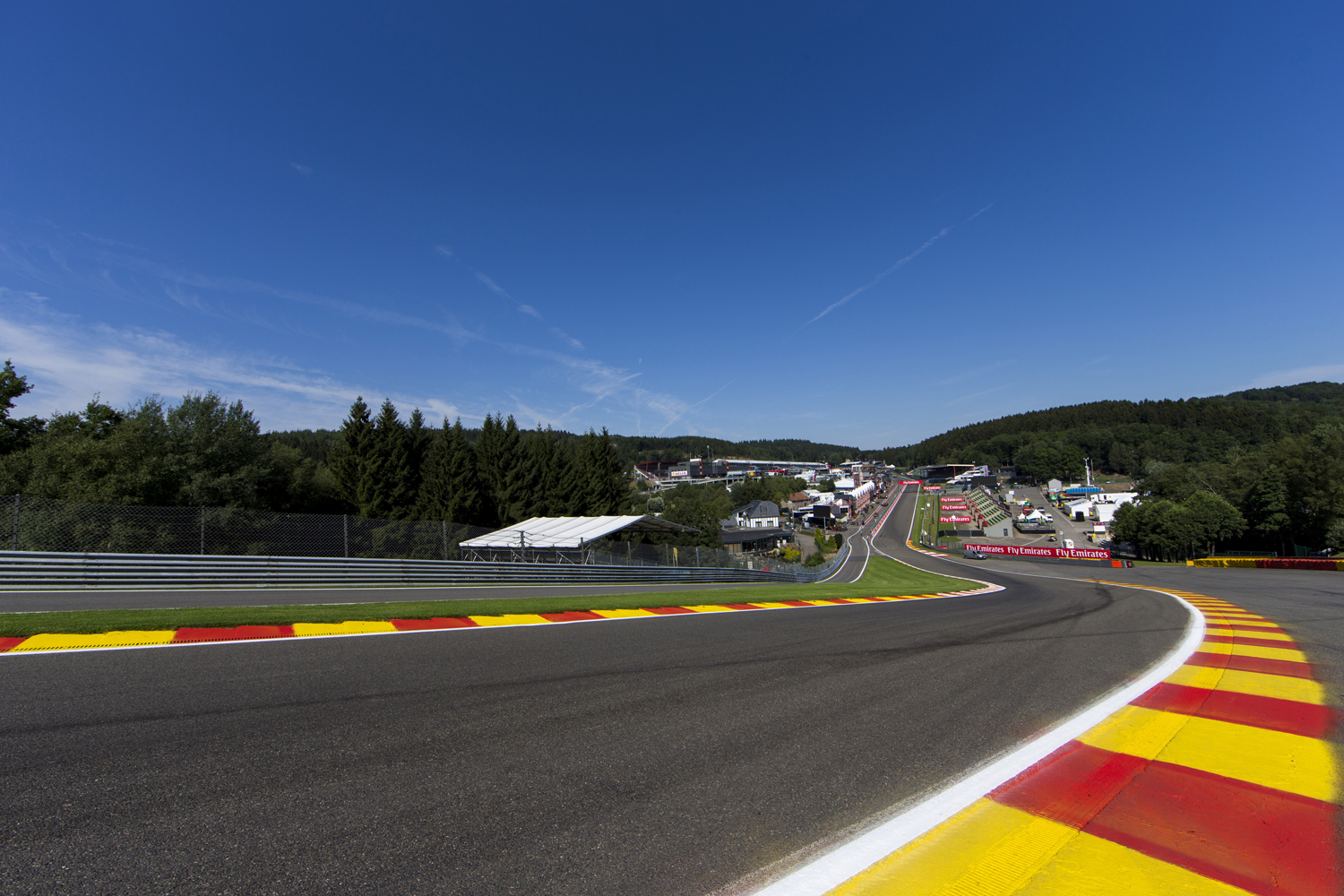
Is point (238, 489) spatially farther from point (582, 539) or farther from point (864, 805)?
point (864, 805)

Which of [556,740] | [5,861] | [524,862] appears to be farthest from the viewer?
[556,740]

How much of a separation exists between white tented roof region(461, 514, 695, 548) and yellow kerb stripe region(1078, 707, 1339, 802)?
19.5 metres

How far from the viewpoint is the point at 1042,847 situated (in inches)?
102

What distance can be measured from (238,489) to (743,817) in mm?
35756

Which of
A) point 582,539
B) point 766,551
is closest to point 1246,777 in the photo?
point 582,539

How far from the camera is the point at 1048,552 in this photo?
189 ft

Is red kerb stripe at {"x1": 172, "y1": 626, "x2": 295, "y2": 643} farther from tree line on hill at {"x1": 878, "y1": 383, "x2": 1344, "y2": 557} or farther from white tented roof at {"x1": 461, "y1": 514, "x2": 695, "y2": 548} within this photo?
tree line on hill at {"x1": 878, "y1": 383, "x2": 1344, "y2": 557}

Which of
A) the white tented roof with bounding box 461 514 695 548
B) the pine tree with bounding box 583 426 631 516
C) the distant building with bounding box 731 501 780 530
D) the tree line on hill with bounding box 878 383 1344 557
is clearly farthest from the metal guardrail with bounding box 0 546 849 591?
the distant building with bounding box 731 501 780 530

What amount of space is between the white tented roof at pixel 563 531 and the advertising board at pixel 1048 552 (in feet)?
156

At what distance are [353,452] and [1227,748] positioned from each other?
38.9 meters

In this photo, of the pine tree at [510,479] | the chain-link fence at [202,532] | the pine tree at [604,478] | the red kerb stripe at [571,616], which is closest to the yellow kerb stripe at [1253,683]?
the red kerb stripe at [571,616]

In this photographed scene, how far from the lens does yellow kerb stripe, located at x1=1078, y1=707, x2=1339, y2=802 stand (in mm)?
3305

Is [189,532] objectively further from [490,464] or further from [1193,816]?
[490,464]

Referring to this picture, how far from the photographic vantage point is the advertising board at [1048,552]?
2109 inches
